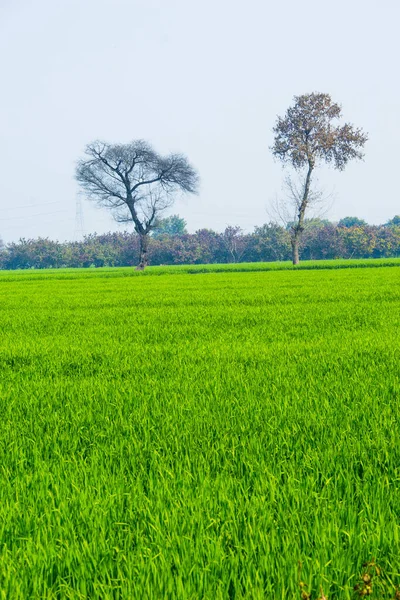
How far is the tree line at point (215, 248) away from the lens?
89.1m

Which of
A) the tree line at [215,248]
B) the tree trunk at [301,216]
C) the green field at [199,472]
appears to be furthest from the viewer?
the tree line at [215,248]

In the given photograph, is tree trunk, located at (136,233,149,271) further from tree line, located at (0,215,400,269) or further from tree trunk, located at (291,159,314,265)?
tree line, located at (0,215,400,269)

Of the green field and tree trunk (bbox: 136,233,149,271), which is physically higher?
tree trunk (bbox: 136,233,149,271)

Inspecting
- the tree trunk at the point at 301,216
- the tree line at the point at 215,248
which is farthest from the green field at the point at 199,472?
the tree line at the point at 215,248

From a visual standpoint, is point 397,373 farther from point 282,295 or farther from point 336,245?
point 336,245

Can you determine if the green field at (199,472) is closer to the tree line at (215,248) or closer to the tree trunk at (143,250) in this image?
the tree trunk at (143,250)

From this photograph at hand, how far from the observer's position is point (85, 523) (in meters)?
2.21

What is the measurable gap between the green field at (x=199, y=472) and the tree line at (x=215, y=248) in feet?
260

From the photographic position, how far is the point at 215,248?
98625 mm

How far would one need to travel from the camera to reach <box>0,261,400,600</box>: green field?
1847mm

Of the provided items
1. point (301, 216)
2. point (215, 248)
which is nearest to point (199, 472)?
point (301, 216)

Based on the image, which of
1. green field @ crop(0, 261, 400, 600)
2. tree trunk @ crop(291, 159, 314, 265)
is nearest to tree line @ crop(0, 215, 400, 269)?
tree trunk @ crop(291, 159, 314, 265)

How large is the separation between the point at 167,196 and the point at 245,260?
4212 centimetres

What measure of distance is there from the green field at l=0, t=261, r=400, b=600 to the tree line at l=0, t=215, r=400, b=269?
7929 centimetres
